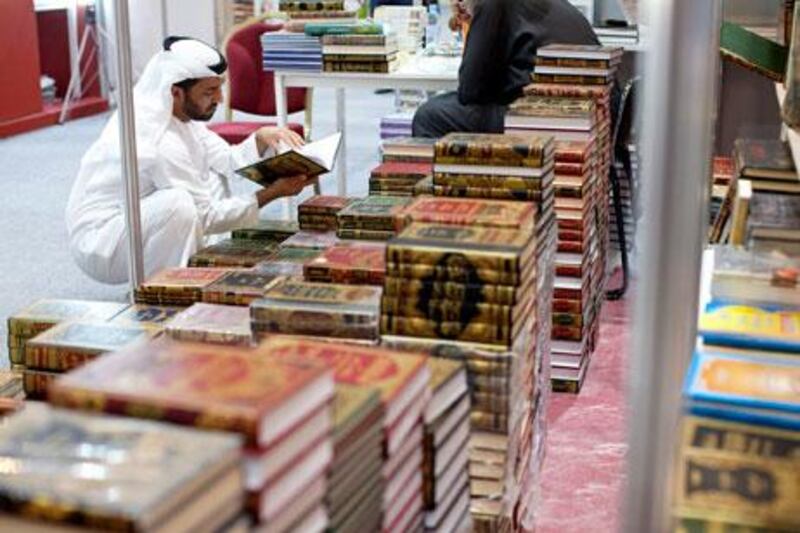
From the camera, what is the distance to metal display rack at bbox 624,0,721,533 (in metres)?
1.07

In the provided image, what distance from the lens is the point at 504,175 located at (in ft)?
8.46

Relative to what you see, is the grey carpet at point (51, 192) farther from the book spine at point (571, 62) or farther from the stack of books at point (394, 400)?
the stack of books at point (394, 400)

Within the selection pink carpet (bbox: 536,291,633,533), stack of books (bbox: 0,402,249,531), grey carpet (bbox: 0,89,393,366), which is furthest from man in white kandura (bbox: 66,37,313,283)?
stack of books (bbox: 0,402,249,531)

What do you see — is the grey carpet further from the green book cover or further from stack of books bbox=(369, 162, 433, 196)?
the green book cover

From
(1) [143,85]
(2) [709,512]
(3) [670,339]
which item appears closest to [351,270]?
(2) [709,512]

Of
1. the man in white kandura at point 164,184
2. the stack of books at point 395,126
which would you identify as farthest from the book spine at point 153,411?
the stack of books at point 395,126

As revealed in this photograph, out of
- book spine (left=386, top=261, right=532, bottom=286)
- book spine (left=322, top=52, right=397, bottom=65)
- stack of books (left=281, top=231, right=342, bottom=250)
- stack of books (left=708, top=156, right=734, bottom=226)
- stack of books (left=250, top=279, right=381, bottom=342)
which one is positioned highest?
book spine (left=322, top=52, right=397, bottom=65)

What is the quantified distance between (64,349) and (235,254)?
113 centimetres

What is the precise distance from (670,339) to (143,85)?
3487 mm

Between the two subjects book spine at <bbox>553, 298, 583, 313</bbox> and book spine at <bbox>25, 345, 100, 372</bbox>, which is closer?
book spine at <bbox>25, 345, 100, 372</bbox>

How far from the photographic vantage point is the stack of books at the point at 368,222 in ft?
8.88

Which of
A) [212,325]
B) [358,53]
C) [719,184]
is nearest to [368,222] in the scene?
[212,325]

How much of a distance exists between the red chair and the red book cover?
2.66 meters

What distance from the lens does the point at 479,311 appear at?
6.55 ft
